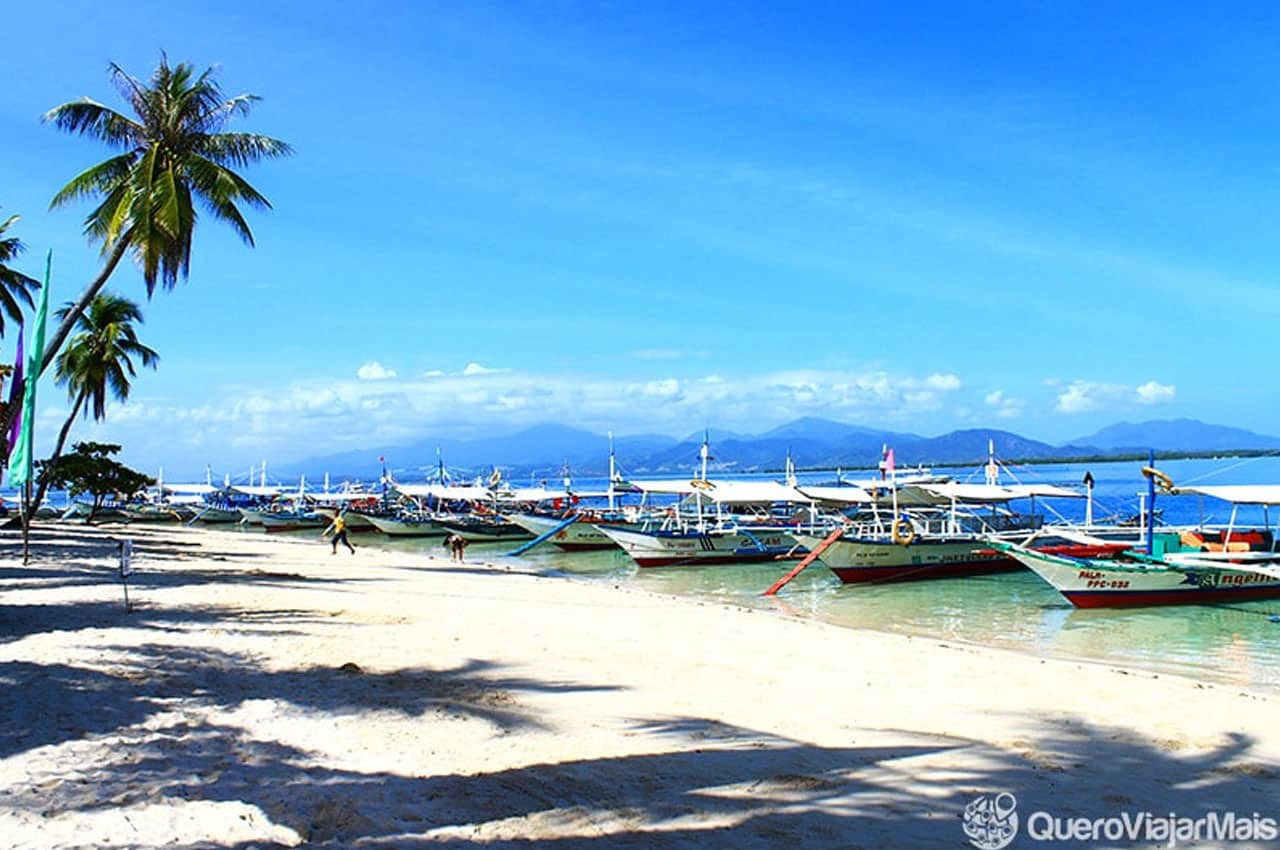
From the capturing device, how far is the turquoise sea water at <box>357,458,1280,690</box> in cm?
1641

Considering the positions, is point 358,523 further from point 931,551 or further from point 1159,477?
point 1159,477

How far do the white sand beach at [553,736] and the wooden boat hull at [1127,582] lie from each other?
8.47 meters

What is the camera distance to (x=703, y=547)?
116 feet

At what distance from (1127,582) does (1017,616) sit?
2.53m

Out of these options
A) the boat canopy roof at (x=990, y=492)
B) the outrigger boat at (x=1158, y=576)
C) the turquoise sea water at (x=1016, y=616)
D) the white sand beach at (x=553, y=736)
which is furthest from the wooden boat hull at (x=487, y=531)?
the white sand beach at (x=553, y=736)

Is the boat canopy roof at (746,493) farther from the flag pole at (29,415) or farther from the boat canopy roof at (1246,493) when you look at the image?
the flag pole at (29,415)

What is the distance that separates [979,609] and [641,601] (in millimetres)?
8525

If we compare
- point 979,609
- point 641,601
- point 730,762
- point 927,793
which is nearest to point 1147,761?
point 927,793

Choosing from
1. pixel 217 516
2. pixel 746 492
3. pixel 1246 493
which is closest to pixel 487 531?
pixel 746 492

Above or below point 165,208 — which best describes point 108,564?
below

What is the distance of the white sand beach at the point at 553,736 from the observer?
5.45 metres

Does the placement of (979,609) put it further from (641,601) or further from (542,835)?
(542,835)

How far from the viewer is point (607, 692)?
927 cm

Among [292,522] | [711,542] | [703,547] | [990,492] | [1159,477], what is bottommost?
[292,522]
